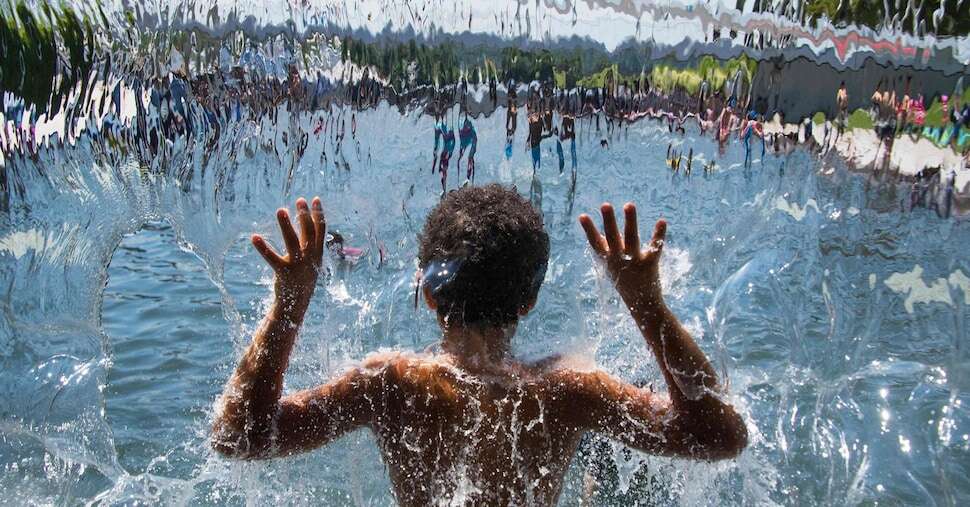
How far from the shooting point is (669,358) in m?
2.08

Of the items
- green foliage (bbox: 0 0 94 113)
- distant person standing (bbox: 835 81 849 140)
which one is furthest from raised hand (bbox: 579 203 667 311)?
green foliage (bbox: 0 0 94 113)

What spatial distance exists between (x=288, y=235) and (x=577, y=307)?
4.56ft

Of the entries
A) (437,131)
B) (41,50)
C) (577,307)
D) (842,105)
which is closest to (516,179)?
(437,131)

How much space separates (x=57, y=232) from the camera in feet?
11.9

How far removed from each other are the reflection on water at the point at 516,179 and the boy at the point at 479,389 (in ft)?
2.25

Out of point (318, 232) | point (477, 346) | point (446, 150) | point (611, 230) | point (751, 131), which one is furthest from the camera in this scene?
point (446, 150)

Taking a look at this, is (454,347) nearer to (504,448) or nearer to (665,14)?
(504,448)

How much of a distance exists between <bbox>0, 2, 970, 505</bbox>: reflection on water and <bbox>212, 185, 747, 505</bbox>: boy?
0.68 metres

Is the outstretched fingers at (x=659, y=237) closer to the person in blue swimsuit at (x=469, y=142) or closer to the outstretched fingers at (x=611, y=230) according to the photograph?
the outstretched fingers at (x=611, y=230)

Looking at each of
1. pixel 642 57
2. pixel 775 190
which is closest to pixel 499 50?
pixel 642 57

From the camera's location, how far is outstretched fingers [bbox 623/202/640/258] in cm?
204

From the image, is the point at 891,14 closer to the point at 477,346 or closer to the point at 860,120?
the point at 860,120

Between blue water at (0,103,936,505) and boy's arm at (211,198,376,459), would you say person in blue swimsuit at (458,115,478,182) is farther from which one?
boy's arm at (211,198,376,459)

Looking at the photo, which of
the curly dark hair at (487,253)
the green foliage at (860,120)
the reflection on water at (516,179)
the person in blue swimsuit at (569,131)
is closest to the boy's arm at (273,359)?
the curly dark hair at (487,253)
